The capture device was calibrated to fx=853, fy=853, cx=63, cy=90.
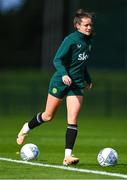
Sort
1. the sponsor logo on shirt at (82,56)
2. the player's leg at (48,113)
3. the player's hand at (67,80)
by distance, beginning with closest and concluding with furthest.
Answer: the player's hand at (67,80) < the sponsor logo on shirt at (82,56) < the player's leg at (48,113)

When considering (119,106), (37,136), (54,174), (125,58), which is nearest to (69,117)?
(54,174)

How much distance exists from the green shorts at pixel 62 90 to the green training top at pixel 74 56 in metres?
0.08

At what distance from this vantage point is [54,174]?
37.2 ft

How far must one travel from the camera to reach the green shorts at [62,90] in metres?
13.0

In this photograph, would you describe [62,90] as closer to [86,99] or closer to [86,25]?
[86,25]

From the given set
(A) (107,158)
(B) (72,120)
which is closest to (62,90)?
(B) (72,120)

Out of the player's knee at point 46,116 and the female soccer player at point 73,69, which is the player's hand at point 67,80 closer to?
the female soccer player at point 73,69

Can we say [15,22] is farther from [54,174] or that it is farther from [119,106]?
[54,174]

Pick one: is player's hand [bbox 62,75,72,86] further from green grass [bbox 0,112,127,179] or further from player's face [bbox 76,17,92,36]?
green grass [bbox 0,112,127,179]

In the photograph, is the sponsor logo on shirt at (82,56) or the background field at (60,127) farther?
the sponsor logo on shirt at (82,56)

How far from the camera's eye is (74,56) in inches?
512

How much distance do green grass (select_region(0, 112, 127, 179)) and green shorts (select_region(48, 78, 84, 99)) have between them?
1075 millimetres

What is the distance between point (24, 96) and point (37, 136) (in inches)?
653

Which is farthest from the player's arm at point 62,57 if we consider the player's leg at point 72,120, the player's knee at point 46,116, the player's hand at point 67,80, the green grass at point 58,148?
the green grass at point 58,148
